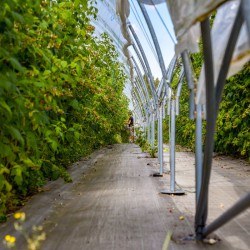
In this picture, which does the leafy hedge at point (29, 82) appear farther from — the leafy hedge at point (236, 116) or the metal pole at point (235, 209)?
the leafy hedge at point (236, 116)

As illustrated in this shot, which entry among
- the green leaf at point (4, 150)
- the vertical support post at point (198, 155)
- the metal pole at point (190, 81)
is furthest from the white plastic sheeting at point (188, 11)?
the green leaf at point (4, 150)

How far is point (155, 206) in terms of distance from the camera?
13.1 feet

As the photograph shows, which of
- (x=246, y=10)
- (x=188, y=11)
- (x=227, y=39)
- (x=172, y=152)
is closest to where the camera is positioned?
(x=188, y=11)

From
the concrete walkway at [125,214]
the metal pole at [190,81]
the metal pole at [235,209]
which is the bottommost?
the concrete walkway at [125,214]

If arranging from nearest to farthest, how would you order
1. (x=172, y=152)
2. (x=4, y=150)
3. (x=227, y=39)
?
1. (x=227, y=39)
2. (x=4, y=150)
3. (x=172, y=152)

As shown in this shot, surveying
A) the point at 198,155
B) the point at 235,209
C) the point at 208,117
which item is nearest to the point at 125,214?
the point at 198,155

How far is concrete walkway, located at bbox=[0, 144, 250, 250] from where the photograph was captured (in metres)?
2.82

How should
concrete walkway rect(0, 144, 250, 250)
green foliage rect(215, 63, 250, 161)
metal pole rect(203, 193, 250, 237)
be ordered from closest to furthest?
metal pole rect(203, 193, 250, 237) → concrete walkway rect(0, 144, 250, 250) → green foliage rect(215, 63, 250, 161)

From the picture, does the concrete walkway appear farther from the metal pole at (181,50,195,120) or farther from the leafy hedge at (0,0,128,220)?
the metal pole at (181,50,195,120)

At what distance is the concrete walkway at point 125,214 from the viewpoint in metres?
2.82

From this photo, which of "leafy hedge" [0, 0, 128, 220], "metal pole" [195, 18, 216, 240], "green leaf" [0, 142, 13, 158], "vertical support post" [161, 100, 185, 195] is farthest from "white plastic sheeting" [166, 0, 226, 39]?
"vertical support post" [161, 100, 185, 195]

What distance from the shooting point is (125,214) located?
3.65 metres

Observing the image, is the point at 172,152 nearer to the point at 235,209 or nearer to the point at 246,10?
the point at 235,209

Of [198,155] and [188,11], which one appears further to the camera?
[198,155]
